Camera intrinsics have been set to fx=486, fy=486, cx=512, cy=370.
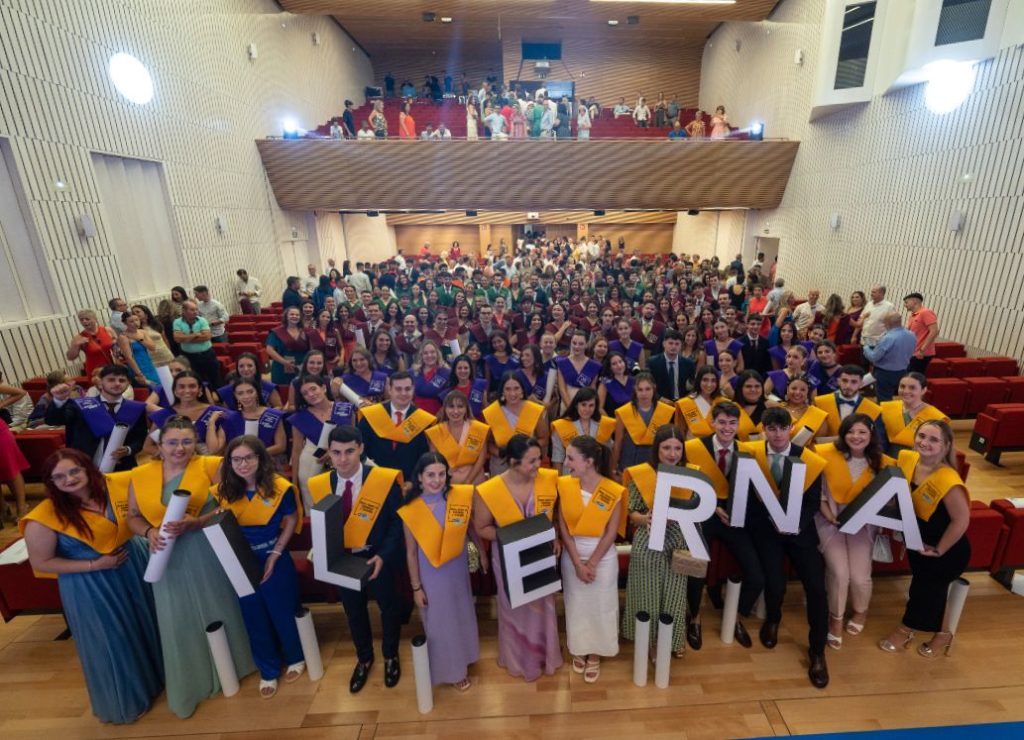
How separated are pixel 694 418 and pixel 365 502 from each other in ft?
8.43

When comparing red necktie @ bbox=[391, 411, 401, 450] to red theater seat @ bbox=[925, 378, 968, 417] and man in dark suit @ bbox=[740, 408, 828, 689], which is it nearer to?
man in dark suit @ bbox=[740, 408, 828, 689]

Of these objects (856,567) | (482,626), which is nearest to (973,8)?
(856,567)

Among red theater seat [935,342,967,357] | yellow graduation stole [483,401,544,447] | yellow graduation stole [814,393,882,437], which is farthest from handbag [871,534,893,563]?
red theater seat [935,342,967,357]

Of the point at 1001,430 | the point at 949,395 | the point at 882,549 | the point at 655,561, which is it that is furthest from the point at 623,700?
the point at 949,395

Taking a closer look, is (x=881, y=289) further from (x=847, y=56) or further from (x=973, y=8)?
(x=847, y=56)

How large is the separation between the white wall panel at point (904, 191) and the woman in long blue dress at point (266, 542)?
29.6ft

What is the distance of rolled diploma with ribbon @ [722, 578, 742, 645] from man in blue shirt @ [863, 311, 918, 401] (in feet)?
12.6

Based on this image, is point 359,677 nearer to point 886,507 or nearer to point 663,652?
point 663,652

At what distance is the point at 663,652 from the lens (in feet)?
8.75

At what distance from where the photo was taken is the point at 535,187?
38.9 ft

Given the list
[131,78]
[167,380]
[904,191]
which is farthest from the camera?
[904,191]

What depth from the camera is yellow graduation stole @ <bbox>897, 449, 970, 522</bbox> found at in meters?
2.63

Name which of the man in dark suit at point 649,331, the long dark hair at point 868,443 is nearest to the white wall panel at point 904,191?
the man in dark suit at point 649,331

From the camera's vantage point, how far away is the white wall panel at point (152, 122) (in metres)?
6.11
